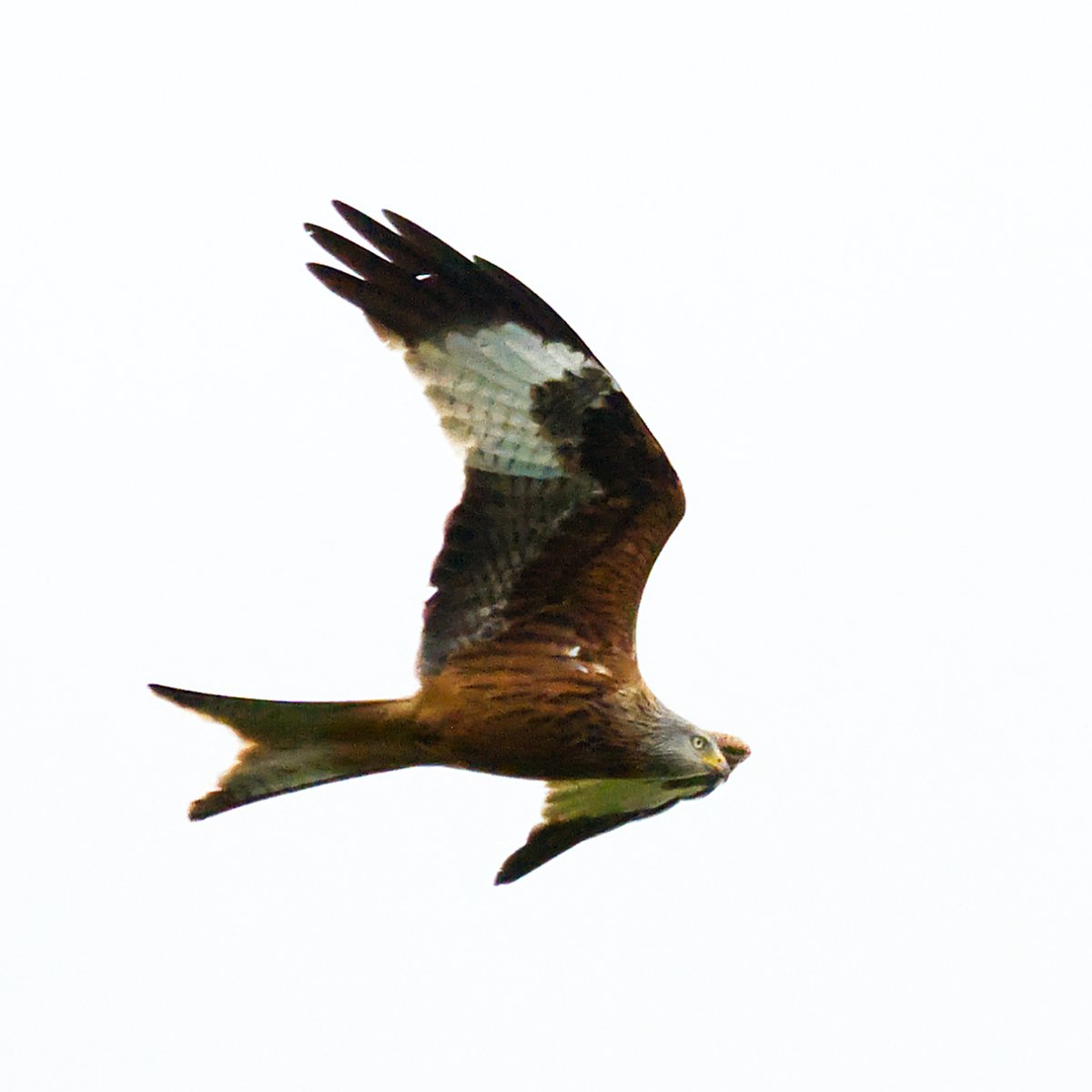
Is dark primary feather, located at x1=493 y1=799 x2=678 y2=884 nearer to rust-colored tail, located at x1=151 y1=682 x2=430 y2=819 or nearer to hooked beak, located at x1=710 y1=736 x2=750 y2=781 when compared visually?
hooked beak, located at x1=710 y1=736 x2=750 y2=781

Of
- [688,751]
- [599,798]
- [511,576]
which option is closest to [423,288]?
[511,576]

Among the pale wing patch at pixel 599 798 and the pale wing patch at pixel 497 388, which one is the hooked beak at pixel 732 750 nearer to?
the pale wing patch at pixel 599 798

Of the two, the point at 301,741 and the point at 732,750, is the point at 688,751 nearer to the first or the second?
the point at 732,750

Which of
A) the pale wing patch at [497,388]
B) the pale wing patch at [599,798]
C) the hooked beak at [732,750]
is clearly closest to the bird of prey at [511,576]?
the pale wing patch at [497,388]

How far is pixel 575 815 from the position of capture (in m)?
12.7

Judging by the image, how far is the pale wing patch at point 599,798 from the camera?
1259cm

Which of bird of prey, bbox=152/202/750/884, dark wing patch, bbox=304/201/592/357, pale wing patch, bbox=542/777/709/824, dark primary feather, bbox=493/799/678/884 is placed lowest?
dark primary feather, bbox=493/799/678/884

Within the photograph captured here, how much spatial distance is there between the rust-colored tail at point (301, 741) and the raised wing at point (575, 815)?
0.92m

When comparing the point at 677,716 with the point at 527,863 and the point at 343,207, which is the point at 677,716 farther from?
the point at 343,207

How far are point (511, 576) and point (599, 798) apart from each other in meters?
1.26

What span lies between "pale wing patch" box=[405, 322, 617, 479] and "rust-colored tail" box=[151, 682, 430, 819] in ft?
3.44

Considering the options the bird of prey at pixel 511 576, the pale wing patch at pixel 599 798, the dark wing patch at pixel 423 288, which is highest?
the dark wing patch at pixel 423 288

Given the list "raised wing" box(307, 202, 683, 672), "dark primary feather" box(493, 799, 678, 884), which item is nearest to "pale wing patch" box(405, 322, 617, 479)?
"raised wing" box(307, 202, 683, 672)

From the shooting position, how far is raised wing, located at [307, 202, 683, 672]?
38.3ft
